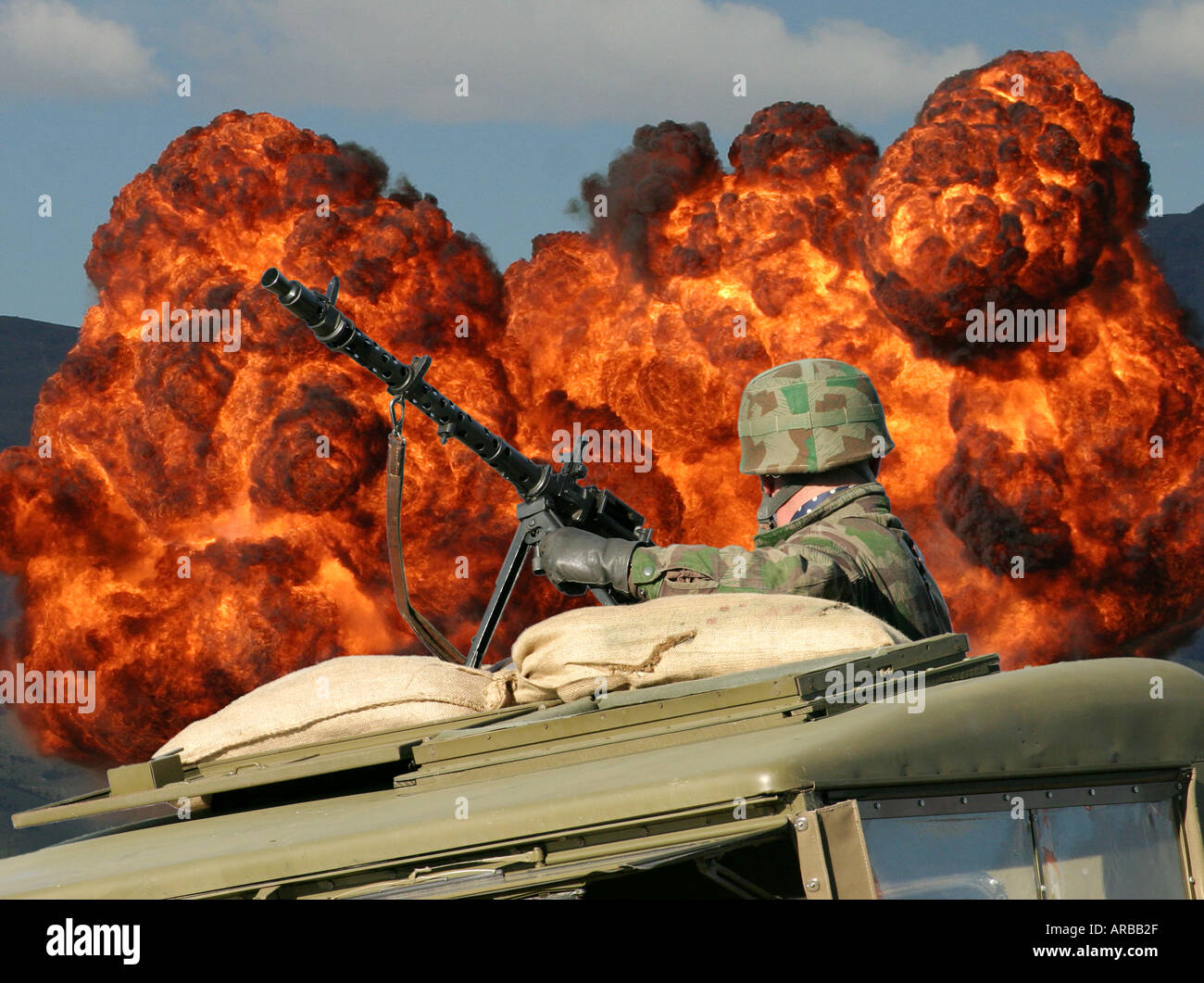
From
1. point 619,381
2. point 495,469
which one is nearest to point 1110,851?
point 495,469

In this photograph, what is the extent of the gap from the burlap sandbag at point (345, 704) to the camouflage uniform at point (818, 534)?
3.21ft

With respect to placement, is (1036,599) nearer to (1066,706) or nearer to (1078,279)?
(1078,279)

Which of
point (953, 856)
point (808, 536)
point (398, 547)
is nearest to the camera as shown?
point (953, 856)

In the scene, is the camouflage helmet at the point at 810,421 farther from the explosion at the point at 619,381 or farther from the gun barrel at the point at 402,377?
the explosion at the point at 619,381

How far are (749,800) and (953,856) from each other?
2.04ft

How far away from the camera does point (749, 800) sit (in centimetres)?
402

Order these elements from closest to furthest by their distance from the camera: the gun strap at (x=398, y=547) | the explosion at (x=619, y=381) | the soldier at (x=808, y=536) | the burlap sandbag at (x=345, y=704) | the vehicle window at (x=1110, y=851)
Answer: the vehicle window at (x=1110, y=851) < the burlap sandbag at (x=345, y=704) < the soldier at (x=808, y=536) < the gun strap at (x=398, y=547) < the explosion at (x=619, y=381)

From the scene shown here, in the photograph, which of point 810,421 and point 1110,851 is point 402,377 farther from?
point 1110,851

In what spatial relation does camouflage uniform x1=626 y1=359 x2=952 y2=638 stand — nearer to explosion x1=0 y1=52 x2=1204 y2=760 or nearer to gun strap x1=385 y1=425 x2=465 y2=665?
gun strap x1=385 y1=425 x2=465 y2=665

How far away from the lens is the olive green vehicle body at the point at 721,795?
4.05 metres

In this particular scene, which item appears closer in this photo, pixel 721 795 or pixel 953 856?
pixel 721 795

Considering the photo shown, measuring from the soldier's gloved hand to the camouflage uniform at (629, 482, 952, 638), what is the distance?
0.34ft

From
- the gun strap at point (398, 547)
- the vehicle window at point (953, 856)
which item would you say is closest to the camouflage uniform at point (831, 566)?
the vehicle window at point (953, 856)
